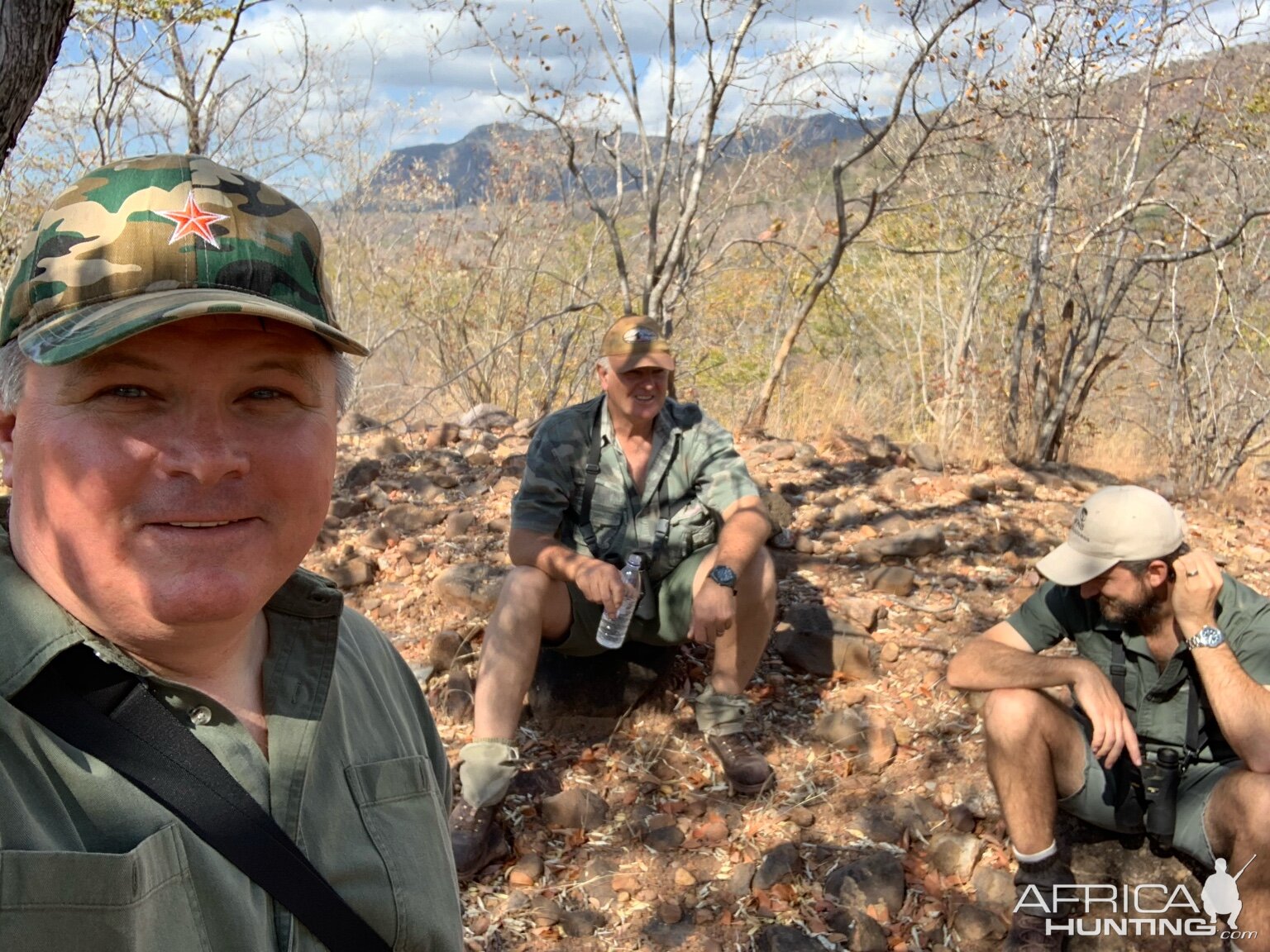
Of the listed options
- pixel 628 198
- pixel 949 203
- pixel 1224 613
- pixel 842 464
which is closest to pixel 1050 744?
pixel 1224 613

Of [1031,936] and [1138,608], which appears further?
[1138,608]

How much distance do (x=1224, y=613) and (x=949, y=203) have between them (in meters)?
7.42

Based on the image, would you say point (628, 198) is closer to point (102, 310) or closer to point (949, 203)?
point (949, 203)

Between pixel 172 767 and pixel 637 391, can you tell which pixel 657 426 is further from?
pixel 172 767

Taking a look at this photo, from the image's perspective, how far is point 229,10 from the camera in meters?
6.66

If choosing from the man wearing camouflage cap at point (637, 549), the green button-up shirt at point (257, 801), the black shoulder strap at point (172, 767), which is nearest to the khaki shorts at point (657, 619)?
the man wearing camouflage cap at point (637, 549)

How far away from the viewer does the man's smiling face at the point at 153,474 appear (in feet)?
3.64

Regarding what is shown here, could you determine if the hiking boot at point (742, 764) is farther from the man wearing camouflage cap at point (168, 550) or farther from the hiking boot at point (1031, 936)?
the man wearing camouflage cap at point (168, 550)

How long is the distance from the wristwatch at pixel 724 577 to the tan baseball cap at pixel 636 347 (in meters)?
0.82

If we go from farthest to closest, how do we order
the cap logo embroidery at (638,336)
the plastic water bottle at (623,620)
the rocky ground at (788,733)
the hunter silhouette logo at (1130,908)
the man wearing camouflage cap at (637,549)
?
1. the cap logo embroidery at (638,336)
2. the plastic water bottle at (623,620)
3. the man wearing camouflage cap at (637,549)
4. the rocky ground at (788,733)
5. the hunter silhouette logo at (1130,908)

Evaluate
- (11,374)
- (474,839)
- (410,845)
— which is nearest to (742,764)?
(474,839)

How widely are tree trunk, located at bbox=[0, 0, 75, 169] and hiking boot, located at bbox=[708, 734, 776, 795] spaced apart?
276cm

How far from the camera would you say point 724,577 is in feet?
12.2

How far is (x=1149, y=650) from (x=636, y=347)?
6.63 feet
